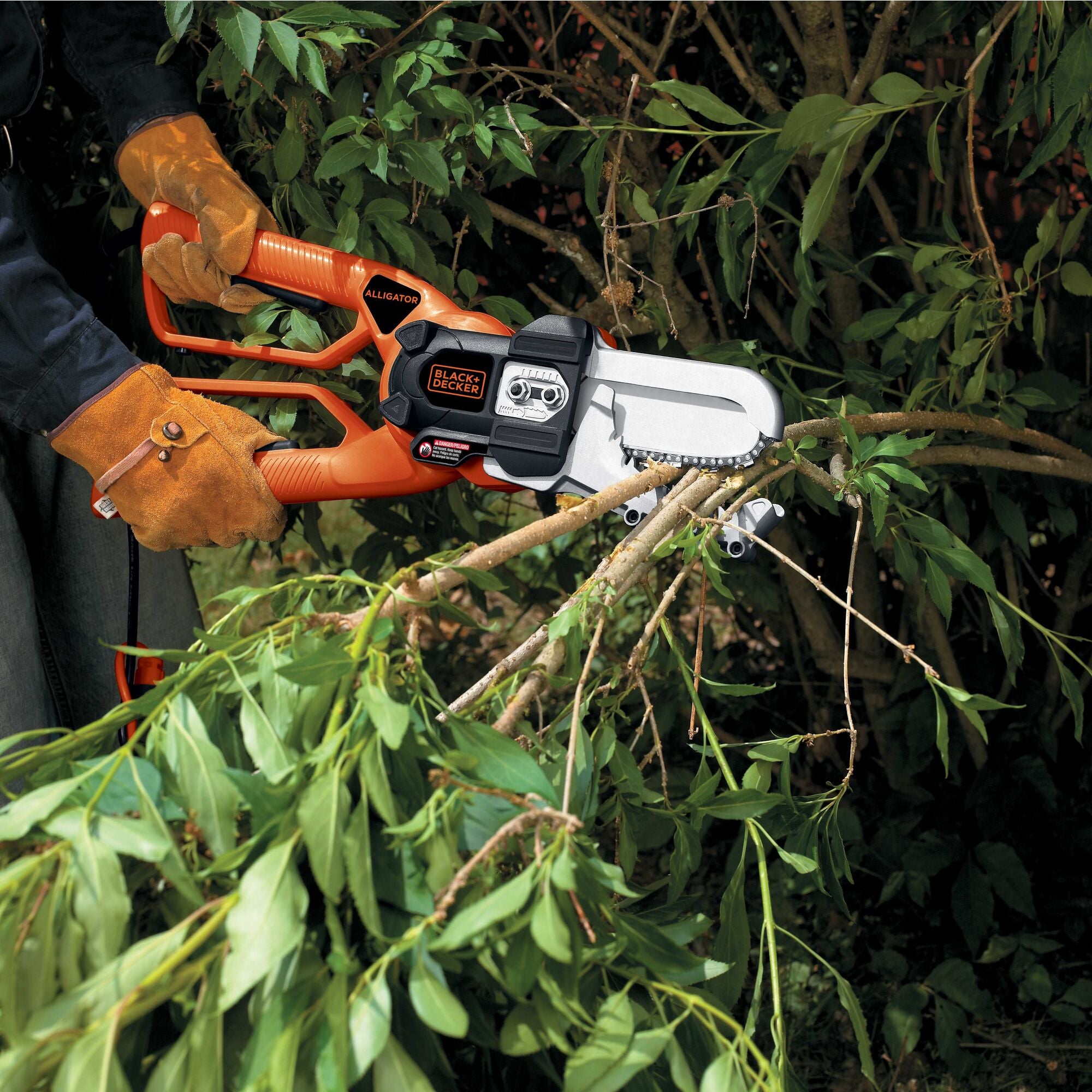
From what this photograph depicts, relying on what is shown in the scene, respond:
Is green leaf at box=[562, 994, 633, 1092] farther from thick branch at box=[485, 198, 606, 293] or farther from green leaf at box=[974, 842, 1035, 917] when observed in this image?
green leaf at box=[974, 842, 1035, 917]

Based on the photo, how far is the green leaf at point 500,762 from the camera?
758 millimetres

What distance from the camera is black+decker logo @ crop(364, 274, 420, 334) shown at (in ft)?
4.74

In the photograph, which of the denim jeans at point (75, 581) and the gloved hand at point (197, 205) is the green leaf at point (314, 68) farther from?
the denim jeans at point (75, 581)

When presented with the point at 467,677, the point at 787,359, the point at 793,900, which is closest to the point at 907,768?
the point at 793,900

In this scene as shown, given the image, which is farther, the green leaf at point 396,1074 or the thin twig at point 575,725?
the thin twig at point 575,725

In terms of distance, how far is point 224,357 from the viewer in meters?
1.91

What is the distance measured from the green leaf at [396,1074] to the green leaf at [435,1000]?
0.13 feet

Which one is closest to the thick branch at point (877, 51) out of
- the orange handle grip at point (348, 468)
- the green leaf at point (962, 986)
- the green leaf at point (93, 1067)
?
the orange handle grip at point (348, 468)

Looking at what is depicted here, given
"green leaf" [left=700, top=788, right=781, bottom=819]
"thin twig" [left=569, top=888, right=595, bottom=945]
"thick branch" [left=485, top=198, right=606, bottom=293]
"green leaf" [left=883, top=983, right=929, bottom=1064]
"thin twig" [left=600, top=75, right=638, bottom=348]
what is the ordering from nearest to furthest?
1. "thin twig" [left=569, top=888, right=595, bottom=945]
2. "green leaf" [left=700, top=788, right=781, bottom=819]
3. "thin twig" [left=600, top=75, right=638, bottom=348]
4. "thick branch" [left=485, top=198, right=606, bottom=293]
5. "green leaf" [left=883, top=983, right=929, bottom=1064]

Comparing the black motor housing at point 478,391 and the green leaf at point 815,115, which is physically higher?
the green leaf at point 815,115

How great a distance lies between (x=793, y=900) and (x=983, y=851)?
0.43 meters

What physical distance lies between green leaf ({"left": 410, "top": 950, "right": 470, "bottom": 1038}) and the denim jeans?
119 centimetres

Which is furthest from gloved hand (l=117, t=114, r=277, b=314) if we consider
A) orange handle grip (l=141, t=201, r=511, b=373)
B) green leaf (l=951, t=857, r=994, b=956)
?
green leaf (l=951, t=857, r=994, b=956)

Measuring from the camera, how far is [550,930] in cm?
65
